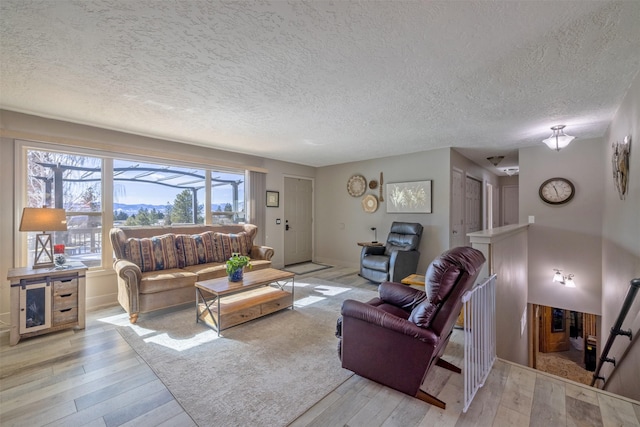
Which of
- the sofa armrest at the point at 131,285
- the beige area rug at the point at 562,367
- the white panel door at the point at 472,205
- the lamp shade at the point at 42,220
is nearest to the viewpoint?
the lamp shade at the point at 42,220

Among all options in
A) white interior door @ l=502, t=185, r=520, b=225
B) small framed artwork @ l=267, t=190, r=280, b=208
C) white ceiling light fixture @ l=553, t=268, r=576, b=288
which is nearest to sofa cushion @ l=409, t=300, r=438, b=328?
white ceiling light fixture @ l=553, t=268, r=576, b=288

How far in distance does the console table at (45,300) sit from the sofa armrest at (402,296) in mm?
3232

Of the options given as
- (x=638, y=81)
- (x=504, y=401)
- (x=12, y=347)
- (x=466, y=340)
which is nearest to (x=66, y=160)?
(x=12, y=347)

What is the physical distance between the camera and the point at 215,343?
2631 millimetres

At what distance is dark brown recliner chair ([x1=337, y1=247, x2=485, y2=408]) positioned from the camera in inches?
67.9

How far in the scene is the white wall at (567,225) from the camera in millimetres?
4109

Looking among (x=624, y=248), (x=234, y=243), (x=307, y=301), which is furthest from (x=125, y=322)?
(x=624, y=248)

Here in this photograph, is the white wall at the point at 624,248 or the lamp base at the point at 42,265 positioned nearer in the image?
the white wall at the point at 624,248

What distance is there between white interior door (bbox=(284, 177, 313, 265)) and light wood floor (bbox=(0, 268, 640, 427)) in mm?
4138

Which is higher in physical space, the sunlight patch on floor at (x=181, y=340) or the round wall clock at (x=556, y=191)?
the round wall clock at (x=556, y=191)

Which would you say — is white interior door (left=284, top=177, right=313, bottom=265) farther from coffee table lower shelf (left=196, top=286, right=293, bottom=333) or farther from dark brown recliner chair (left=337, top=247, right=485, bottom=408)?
dark brown recliner chair (left=337, top=247, right=485, bottom=408)

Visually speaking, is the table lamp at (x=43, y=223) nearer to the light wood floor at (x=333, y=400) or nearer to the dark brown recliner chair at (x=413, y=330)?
the light wood floor at (x=333, y=400)

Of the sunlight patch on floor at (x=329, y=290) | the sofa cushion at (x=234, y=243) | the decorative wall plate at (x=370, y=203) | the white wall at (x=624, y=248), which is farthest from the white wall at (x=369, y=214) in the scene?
the sofa cushion at (x=234, y=243)

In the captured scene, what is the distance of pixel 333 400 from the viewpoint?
184 cm
